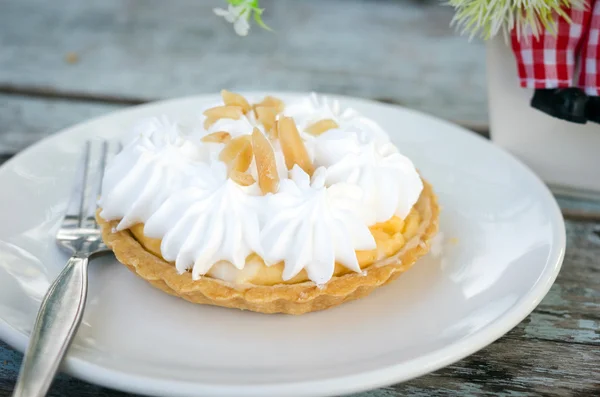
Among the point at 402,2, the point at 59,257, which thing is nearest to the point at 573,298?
the point at 59,257

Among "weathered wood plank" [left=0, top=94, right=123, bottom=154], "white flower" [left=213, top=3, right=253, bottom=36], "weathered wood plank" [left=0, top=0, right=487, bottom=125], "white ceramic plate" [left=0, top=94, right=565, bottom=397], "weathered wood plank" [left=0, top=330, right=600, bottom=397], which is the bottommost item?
"weathered wood plank" [left=0, top=0, right=487, bottom=125]

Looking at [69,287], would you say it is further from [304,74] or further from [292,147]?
[304,74]

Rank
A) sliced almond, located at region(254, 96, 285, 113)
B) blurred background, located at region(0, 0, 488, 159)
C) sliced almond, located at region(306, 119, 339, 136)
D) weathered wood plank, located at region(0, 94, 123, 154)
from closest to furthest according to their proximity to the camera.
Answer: sliced almond, located at region(306, 119, 339, 136)
sliced almond, located at region(254, 96, 285, 113)
weathered wood plank, located at region(0, 94, 123, 154)
blurred background, located at region(0, 0, 488, 159)

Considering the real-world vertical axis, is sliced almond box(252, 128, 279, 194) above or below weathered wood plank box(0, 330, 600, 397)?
above

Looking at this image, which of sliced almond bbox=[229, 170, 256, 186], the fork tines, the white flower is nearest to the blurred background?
the fork tines

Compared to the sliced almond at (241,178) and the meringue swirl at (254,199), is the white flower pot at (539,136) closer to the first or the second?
the meringue swirl at (254,199)

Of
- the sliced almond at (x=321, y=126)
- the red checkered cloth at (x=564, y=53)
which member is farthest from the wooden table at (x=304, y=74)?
the sliced almond at (x=321, y=126)

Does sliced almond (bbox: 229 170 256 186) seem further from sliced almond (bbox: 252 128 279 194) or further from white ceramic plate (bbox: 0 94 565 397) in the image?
white ceramic plate (bbox: 0 94 565 397)
